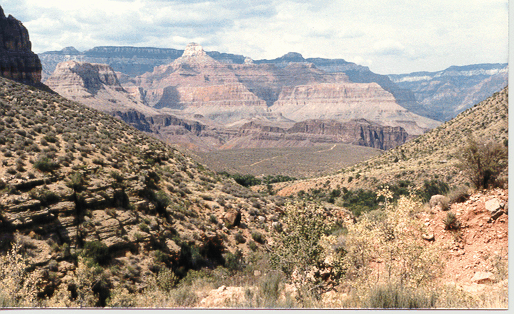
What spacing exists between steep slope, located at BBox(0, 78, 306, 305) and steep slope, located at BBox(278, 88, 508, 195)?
1981 centimetres

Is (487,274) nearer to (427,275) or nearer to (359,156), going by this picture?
(427,275)

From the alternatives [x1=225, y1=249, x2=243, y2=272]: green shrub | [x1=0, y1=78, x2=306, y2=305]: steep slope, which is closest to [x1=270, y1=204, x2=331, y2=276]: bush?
[x1=0, y1=78, x2=306, y2=305]: steep slope

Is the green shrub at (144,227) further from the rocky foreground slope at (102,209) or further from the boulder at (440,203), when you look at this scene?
the boulder at (440,203)

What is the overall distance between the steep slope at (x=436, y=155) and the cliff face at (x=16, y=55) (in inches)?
1720

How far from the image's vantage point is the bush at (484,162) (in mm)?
15641

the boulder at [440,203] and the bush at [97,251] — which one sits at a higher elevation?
the boulder at [440,203]

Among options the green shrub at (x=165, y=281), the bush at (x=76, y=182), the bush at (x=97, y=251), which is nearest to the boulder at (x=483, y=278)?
the green shrub at (x=165, y=281)

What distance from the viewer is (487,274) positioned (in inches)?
454

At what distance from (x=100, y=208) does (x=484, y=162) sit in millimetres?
15866

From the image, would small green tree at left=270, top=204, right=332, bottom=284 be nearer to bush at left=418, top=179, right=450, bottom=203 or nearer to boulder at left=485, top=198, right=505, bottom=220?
boulder at left=485, top=198, right=505, bottom=220

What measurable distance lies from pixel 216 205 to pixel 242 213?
165cm

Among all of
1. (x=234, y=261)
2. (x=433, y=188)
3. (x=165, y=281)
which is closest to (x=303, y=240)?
(x=165, y=281)

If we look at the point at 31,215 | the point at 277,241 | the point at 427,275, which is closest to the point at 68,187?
the point at 31,215

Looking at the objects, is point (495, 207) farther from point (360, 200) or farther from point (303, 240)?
point (360, 200)
